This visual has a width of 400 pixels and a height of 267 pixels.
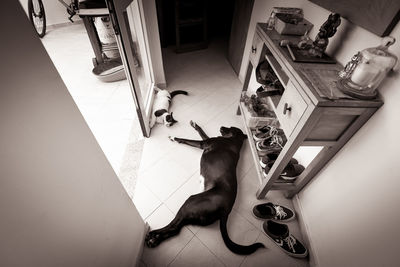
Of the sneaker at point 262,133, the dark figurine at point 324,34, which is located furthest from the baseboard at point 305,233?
the dark figurine at point 324,34

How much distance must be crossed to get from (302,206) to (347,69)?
3.00ft

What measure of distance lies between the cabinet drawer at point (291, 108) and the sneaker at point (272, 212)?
1.94 feet

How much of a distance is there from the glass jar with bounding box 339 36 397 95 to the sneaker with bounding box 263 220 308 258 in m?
0.89

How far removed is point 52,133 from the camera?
418 mm

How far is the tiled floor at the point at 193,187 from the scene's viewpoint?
3.60 ft

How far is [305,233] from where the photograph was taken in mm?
1189

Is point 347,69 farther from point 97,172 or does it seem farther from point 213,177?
point 97,172

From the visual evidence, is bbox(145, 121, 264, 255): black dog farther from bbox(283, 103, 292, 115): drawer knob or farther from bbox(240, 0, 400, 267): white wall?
bbox(283, 103, 292, 115): drawer knob

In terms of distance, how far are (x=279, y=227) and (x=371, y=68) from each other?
99 centimetres

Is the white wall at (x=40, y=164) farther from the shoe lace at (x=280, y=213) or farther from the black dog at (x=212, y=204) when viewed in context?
the shoe lace at (x=280, y=213)

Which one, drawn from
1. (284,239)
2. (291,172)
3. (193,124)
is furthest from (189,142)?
(284,239)

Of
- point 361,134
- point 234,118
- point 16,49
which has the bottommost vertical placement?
point 234,118

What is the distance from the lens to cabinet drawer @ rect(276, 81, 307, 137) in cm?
85

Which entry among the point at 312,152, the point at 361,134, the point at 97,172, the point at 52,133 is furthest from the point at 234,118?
the point at 52,133
